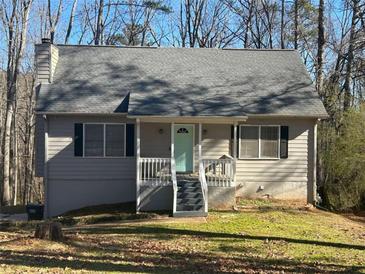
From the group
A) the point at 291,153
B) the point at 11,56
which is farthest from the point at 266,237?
the point at 11,56

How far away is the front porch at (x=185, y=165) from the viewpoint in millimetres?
15375

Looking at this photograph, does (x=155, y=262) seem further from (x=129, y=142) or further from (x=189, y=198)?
(x=129, y=142)

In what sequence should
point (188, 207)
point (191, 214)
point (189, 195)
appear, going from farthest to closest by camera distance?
1. point (189, 195)
2. point (188, 207)
3. point (191, 214)

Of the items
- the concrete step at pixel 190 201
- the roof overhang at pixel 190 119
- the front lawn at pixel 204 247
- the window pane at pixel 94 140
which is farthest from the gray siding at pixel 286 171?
the window pane at pixel 94 140

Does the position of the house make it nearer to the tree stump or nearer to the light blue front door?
the light blue front door

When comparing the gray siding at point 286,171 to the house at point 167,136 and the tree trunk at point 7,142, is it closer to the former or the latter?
the house at point 167,136

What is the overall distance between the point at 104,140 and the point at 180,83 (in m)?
3.69

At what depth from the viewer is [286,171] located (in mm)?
17375

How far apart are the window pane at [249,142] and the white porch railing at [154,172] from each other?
2.93 m

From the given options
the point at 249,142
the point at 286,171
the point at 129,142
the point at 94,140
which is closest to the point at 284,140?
the point at 286,171

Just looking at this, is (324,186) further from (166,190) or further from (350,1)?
(350,1)

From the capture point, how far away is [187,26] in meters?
34.6

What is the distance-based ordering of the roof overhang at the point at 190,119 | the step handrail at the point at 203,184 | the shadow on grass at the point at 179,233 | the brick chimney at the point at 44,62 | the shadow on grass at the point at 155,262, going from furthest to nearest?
the brick chimney at the point at 44,62
the roof overhang at the point at 190,119
the step handrail at the point at 203,184
the shadow on grass at the point at 179,233
the shadow on grass at the point at 155,262

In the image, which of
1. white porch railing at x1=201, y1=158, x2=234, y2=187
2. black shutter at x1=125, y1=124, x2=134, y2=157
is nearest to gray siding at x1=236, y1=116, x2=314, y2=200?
white porch railing at x1=201, y1=158, x2=234, y2=187
